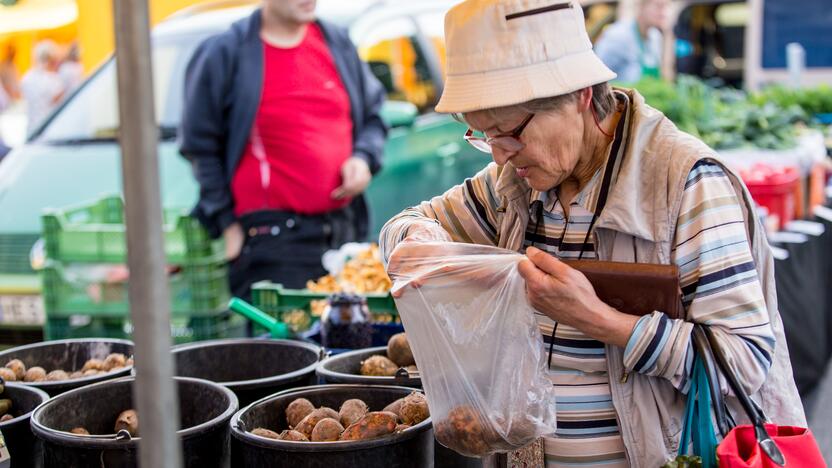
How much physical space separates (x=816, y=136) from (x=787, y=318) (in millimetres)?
2435

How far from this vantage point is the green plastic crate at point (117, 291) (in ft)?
13.7

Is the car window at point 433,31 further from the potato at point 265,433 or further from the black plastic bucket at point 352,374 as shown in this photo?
the potato at point 265,433

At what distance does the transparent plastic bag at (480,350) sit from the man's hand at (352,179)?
8.02 feet

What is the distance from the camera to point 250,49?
4.20 metres

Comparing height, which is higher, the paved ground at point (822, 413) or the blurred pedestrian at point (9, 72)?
the blurred pedestrian at point (9, 72)

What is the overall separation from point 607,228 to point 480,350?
1.08ft

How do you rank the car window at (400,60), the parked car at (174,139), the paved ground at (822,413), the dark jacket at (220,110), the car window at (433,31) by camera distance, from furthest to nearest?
the car window at (433,31)
the car window at (400,60)
the parked car at (174,139)
the paved ground at (822,413)
the dark jacket at (220,110)

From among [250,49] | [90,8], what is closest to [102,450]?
[250,49]

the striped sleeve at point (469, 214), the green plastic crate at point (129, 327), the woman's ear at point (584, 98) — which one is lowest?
the green plastic crate at point (129, 327)

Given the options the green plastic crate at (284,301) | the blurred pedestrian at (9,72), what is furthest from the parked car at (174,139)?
the blurred pedestrian at (9,72)

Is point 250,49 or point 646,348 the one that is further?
point 250,49

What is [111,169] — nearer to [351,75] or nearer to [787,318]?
[351,75]

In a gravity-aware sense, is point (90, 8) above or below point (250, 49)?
above

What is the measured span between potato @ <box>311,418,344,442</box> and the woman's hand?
476 millimetres
